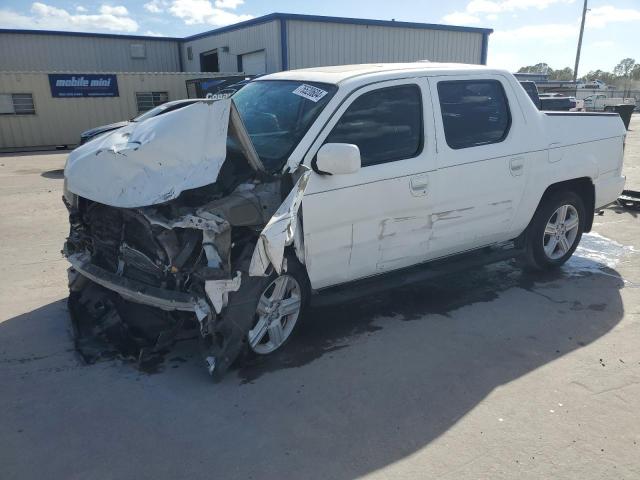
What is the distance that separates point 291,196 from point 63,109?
1904cm

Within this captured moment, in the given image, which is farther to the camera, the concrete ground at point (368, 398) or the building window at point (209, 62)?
the building window at point (209, 62)

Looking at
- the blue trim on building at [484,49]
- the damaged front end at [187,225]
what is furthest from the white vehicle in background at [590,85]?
the damaged front end at [187,225]

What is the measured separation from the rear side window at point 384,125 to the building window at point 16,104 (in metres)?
18.7

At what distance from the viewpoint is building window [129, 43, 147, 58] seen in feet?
91.8

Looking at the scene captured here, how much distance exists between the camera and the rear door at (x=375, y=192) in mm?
3643

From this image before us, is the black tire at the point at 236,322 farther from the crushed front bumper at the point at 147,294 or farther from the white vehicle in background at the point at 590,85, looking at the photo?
the white vehicle in background at the point at 590,85

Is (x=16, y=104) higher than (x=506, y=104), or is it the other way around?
(x=506, y=104)

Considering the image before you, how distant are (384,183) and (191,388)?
2.02m

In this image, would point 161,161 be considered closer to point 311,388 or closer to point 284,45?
point 311,388

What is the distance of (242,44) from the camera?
2264 centimetres

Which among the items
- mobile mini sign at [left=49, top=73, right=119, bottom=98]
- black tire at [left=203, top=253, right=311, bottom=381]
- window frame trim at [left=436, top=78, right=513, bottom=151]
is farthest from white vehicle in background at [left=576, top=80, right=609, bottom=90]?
black tire at [left=203, top=253, right=311, bottom=381]

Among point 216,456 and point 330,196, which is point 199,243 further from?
point 216,456

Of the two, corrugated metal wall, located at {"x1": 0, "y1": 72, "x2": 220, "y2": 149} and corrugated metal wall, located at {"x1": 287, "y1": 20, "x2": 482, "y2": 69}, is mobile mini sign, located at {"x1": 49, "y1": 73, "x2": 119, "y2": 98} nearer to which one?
corrugated metal wall, located at {"x1": 0, "y1": 72, "x2": 220, "y2": 149}

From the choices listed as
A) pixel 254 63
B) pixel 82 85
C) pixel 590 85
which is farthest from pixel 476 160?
pixel 590 85
